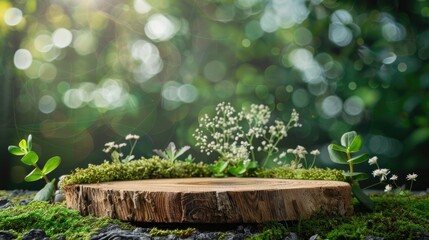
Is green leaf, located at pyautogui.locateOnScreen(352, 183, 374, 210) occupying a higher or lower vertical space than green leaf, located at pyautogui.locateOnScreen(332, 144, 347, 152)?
lower

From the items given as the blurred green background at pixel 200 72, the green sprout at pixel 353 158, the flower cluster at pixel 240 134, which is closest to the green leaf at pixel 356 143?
the green sprout at pixel 353 158

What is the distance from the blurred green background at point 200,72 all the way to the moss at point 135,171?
5.11ft

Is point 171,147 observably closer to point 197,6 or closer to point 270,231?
point 270,231

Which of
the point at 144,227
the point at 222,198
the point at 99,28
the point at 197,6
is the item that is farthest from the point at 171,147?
the point at 99,28

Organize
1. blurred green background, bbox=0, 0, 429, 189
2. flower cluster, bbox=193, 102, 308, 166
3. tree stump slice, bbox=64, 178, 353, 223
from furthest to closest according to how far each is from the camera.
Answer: blurred green background, bbox=0, 0, 429, 189, flower cluster, bbox=193, 102, 308, 166, tree stump slice, bbox=64, 178, 353, 223

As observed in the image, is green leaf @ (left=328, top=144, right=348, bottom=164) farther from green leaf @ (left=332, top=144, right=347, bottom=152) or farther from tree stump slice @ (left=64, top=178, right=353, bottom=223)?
tree stump slice @ (left=64, top=178, right=353, bottom=223)

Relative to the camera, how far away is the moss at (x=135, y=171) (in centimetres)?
295

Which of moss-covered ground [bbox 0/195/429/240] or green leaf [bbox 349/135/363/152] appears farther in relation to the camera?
green leaf [bbox 349/135/363/152]

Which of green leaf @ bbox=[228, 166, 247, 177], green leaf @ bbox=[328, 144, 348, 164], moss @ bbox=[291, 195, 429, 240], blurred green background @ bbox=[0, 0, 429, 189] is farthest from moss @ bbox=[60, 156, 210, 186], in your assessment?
blurred green background @ bbox=[0, 0, 429, 189]

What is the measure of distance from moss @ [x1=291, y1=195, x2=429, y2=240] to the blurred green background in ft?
6.63

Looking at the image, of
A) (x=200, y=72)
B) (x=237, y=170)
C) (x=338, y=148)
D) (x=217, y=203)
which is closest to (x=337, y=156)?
(x=338, y=148)

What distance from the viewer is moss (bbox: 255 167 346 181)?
10.0ft

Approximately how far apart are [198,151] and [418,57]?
2329 millimetres

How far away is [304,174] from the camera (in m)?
3.22
